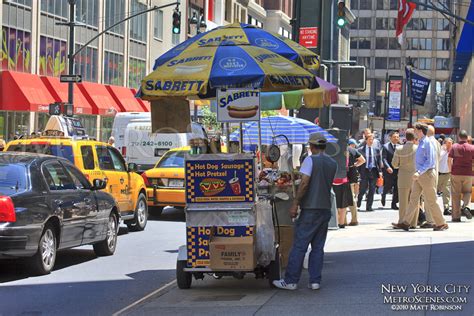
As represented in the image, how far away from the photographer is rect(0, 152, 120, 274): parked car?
37.7 feet

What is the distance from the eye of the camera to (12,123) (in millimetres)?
43812

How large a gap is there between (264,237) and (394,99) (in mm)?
59218

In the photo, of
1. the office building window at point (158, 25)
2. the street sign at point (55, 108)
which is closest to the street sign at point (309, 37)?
the street sign at point (55, 108)

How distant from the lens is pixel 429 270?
11.5m

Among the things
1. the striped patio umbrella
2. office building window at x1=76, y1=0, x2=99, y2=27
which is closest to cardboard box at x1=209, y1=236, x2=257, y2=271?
the striped patio umbrella

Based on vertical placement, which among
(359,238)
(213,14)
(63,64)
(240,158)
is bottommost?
(359,238)

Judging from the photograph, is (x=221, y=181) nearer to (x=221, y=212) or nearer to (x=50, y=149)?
(x=221, y=212)

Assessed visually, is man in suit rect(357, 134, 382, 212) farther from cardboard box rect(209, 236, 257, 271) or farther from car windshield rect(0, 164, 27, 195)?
cardboard box rect(209, 236, 257, 271)

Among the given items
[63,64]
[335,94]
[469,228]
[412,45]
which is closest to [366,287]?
[335,94]

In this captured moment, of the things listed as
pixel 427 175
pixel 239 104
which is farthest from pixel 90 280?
pixel 427 175

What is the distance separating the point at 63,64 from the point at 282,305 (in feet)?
135

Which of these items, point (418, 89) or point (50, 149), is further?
point (418, 89)

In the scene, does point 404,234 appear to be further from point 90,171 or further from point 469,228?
point 90,171

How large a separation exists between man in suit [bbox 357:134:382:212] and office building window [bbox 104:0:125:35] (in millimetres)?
33205
